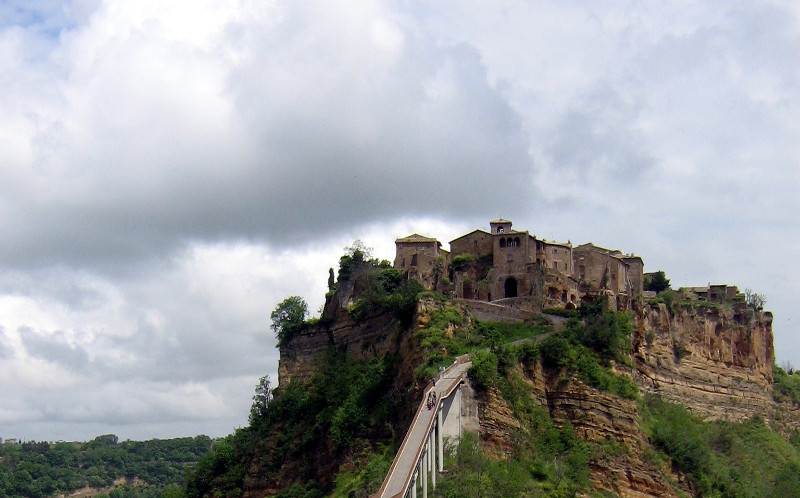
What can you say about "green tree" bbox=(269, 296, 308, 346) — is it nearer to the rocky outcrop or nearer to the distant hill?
the rocky outcrop

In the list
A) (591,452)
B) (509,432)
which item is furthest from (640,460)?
(509,432)

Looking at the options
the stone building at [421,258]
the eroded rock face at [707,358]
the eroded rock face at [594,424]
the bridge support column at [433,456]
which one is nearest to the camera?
the bridge support column at [433,456]

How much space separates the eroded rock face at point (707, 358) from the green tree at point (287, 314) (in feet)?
75.8

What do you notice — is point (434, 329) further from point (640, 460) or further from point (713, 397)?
point (713, 397)

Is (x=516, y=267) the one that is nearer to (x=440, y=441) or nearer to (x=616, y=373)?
(x=616, y=373)

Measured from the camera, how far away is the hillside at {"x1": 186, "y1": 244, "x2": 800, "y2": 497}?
56.2m

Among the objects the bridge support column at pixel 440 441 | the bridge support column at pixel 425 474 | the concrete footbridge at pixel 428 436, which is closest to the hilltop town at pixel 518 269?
the concrete footbridge at pixel 428 436

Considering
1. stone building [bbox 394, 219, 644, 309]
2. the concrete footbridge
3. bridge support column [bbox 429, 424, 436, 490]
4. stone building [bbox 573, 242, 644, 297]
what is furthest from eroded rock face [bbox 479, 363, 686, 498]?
stone building [bbox 573, 242, 644, 297]

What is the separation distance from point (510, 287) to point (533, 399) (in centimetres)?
1237

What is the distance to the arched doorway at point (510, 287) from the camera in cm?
6931

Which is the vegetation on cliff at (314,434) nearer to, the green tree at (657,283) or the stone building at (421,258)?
the stone building at (421,258)

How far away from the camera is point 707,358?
246 ft

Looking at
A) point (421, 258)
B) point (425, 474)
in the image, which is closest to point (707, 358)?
point (421, 258)

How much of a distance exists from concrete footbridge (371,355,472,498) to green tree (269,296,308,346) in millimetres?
22826
